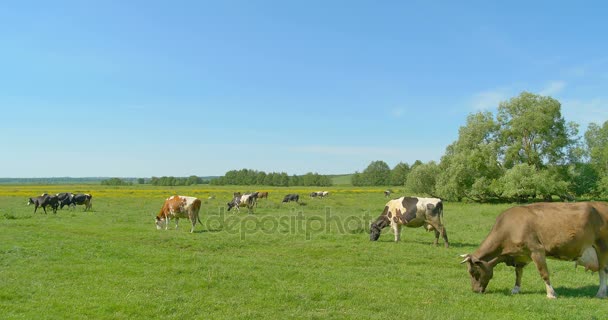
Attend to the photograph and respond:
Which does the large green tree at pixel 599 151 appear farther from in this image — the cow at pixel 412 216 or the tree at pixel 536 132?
the cow at pixel 412 216

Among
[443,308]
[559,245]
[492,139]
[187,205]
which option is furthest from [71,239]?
[492,139]

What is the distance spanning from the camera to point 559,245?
33.4ft

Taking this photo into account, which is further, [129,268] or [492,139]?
[492,139]

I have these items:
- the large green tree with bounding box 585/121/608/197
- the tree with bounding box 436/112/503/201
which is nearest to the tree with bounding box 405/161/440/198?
the tree with bounding box 436/112/503/201

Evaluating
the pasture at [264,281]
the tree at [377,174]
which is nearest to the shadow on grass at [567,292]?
the pasture at [264,281]

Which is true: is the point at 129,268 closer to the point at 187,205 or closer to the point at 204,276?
the point at 204,276

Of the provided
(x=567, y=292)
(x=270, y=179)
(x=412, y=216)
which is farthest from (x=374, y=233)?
(x=270, y=179)

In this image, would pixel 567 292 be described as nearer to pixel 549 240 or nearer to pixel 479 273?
pixel 549 240

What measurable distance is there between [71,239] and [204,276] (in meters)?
10.1

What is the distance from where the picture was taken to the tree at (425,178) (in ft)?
195

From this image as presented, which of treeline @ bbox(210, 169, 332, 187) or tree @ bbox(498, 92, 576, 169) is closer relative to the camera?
tree @ bbox(498, 92, 576, 169)

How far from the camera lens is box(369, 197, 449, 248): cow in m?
19.8

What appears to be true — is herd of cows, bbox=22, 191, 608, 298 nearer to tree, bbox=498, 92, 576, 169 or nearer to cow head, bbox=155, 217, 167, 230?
cow head, bbox=155, 217, 167, 230

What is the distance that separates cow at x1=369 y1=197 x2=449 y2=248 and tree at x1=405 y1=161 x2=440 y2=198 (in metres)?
40.1
